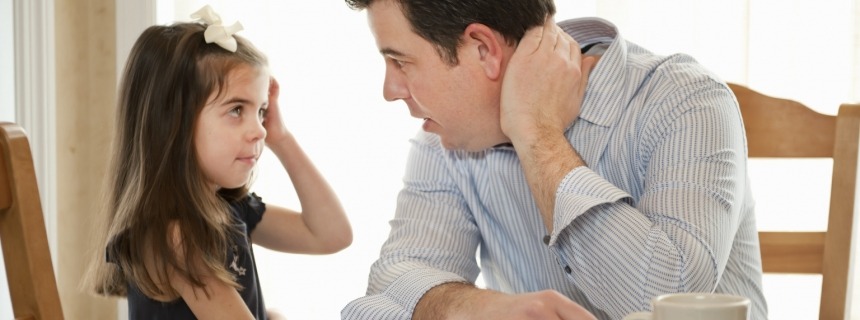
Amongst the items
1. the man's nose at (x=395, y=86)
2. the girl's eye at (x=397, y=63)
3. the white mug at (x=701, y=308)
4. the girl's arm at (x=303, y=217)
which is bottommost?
the girl's arm at (x=303, y=217)

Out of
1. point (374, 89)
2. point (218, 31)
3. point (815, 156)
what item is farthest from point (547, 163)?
point (374, 89)

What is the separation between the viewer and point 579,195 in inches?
45.6

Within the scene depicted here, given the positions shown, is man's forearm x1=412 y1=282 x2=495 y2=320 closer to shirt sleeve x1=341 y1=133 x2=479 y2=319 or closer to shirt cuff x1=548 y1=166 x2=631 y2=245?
shirt sleeve x1=341 y1=133 x2=479 y2=319

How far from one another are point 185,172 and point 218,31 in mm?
242

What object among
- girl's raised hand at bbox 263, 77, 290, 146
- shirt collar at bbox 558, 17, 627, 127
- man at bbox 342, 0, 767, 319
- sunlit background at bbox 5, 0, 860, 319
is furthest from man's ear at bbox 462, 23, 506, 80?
sunlit background at bbox 5, 0, 860, 319

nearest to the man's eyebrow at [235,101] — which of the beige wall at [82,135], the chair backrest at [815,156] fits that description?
the chair backrest at [815,156]

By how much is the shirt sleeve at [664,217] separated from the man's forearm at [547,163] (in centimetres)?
2

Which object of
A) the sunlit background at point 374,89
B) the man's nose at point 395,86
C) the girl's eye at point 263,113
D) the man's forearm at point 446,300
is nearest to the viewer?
the man's forearm at point 446,300

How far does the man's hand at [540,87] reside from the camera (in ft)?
4.12

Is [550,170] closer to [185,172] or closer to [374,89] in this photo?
[185,172]

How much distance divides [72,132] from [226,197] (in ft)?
3.22

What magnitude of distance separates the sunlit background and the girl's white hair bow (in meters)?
0.78

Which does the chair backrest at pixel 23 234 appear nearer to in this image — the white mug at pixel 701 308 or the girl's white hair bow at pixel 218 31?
the girl's white hair bow at pixel 218 31

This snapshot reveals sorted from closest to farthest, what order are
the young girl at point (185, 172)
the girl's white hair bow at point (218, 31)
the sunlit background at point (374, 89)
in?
the young girl at point (185, 172), the girl's white hair bow at point (218, 31), the sunlit background at point (374, 89)
